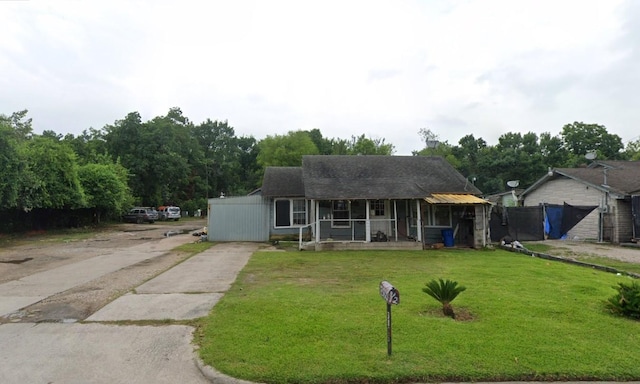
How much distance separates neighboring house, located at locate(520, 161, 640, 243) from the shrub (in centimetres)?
1366

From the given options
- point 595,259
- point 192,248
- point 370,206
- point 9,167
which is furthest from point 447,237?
point 9,167

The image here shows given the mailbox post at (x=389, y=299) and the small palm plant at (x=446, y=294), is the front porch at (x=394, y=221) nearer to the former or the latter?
the small palm plant at (x=446, y=294)

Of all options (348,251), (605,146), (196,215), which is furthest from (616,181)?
(196,215)

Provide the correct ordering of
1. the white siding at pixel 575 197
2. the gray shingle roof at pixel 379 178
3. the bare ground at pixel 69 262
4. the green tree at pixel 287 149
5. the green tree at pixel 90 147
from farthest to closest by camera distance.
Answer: the green tree at pixel 287 149
the green tree at pixel 90 147
the white siding at pixel 575 197
the gray shingle roof at pixel 379 178
the bare ground at pixel 69 262

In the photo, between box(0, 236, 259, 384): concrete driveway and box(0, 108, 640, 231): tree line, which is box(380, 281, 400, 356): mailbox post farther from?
box(0, 108, 640, 231): tree line

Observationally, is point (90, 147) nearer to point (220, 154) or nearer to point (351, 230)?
point (220, 154)

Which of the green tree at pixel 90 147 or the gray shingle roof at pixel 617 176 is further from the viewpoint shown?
the green tree at pixel 90 147

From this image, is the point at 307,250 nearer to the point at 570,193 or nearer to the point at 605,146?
the point at 570,193

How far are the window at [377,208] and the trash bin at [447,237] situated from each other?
312cm

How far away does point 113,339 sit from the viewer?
5.11 meters

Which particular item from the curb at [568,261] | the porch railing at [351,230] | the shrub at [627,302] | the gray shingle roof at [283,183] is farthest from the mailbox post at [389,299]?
the gray shingle roof at [283,183]

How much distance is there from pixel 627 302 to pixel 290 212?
15082 mm

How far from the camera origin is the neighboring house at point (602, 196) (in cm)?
1709

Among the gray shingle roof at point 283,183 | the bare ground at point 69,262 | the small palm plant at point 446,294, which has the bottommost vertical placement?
the bare ground at point 69,262
